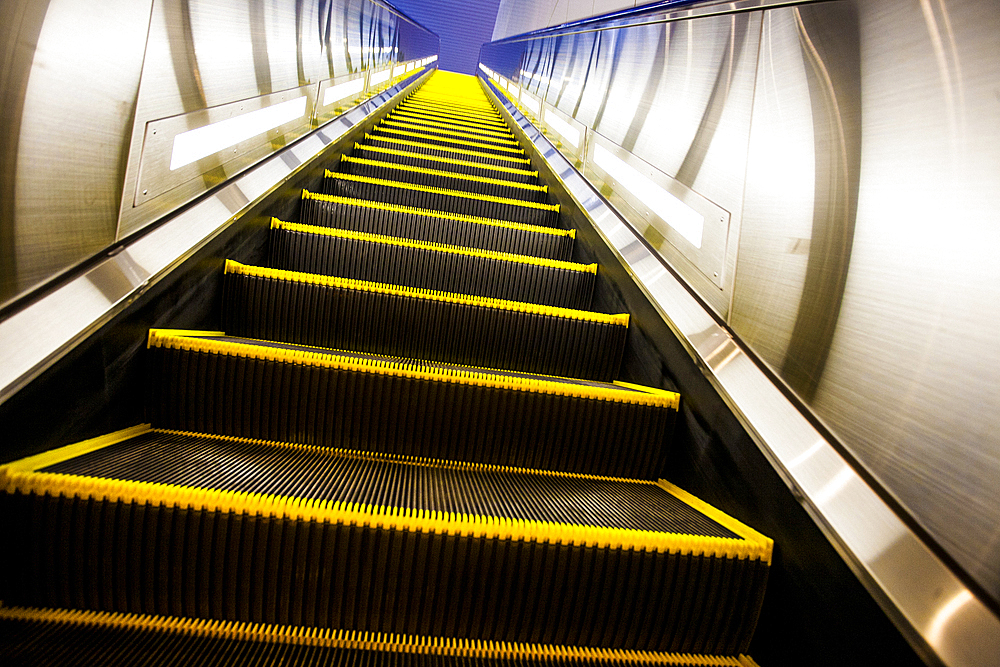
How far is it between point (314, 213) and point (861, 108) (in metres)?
A: 2.07

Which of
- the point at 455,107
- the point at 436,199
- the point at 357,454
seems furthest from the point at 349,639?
the point at 455,107

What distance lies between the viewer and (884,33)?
3.63ft

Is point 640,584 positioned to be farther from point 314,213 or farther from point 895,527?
point 314,213

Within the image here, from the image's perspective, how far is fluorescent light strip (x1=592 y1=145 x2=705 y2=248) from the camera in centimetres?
168

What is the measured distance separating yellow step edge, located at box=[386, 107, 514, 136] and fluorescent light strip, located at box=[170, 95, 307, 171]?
2.40m

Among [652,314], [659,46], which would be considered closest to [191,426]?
[652,314]

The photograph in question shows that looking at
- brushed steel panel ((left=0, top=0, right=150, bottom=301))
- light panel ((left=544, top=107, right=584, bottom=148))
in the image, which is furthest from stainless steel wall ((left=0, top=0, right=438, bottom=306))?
light panel ((left=544, top=107, right=584, bottom=148))

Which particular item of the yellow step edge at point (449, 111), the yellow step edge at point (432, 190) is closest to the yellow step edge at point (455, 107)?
the yellow step edge at point (449, 111)

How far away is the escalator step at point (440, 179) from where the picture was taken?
3045mm

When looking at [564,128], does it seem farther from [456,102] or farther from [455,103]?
[456,102]

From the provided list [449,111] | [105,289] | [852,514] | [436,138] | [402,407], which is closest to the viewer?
[852,514]

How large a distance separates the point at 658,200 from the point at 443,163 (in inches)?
69.4

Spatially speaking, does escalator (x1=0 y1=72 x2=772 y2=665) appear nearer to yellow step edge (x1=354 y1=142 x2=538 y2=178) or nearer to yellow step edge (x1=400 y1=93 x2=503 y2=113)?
yellow step edge (x1=354 y1=142 x2=538 y2=178)

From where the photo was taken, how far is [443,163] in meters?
3.34
